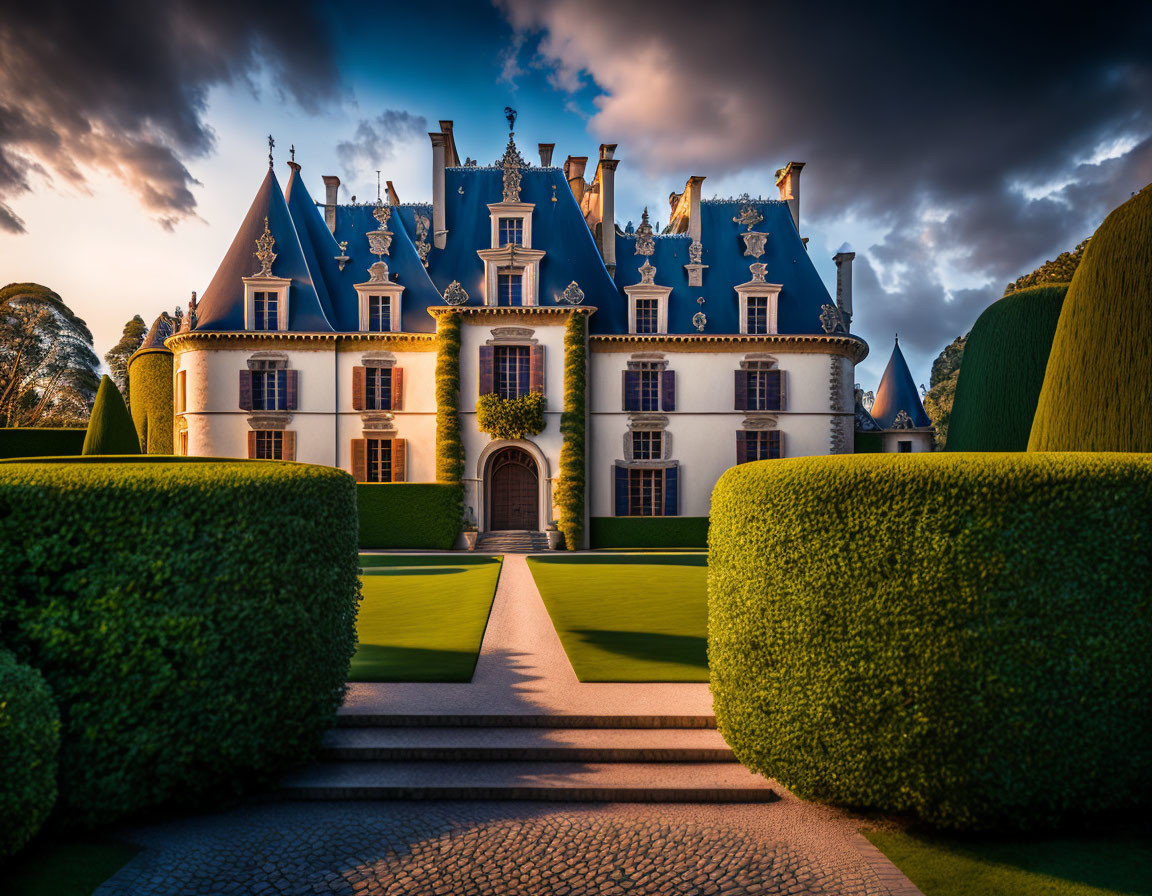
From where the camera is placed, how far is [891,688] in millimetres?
4859

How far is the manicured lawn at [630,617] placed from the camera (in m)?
8.41

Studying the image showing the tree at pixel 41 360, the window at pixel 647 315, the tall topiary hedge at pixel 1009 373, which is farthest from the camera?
the tree at pixel 41 360

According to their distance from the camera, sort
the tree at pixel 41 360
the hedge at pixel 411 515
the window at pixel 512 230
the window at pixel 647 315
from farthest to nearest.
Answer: the tree at pixel 41 360 < the window at pixel 647 315 < the window at pixel 512 230 < the hedge at pixel 411 515

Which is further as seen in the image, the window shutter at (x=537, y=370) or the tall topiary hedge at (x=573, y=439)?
the window shutter at (x=537, y=370)

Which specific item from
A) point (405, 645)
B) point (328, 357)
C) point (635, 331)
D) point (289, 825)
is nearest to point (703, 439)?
point (635, 331)

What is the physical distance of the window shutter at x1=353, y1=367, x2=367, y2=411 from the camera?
83.4 ft

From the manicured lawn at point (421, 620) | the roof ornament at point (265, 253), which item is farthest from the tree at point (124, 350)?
the manicured lawn at point (421, 620)

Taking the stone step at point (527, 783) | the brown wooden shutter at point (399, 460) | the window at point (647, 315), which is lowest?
the stone step at point (527, 783)

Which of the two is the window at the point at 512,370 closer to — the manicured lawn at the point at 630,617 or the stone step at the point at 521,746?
the manicured lawn at the point at 630,617

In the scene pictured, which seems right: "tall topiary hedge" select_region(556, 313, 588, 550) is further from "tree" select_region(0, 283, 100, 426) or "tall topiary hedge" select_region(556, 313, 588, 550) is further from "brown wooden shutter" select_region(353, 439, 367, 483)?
"tree" select_region(0, 283, 100, 426)

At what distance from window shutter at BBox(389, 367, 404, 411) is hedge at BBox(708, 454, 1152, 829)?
22.7 meters

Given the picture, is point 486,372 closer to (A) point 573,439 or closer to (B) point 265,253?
(A) point 573,439

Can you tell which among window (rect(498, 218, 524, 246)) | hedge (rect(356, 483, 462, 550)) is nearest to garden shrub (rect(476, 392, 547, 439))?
hedge (rect(356, 483, 462, 550))

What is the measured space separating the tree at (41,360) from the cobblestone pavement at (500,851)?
163ft
